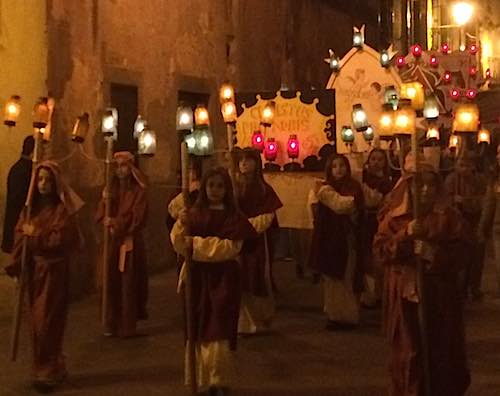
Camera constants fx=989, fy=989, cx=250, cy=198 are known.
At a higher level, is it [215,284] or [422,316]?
[215,284]

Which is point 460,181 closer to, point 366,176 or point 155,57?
point 366,176

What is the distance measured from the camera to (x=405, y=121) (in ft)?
22.5

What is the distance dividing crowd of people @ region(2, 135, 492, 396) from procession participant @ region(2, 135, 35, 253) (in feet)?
0.08

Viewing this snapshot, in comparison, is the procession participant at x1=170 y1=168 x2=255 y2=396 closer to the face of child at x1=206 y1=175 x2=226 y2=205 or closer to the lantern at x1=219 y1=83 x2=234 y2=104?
the face of child at x1=206 y1=175 x2=226 y2=205

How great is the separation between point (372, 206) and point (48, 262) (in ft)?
14.2

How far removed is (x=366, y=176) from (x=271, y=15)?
858cm

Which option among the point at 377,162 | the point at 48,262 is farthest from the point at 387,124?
the point at 377,162

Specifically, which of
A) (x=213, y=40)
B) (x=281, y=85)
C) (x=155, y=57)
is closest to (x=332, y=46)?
(x=281, y=85)

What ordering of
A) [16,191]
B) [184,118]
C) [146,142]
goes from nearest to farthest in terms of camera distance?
[184,118] → [146,142] → [16,191]

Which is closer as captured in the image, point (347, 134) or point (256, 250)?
point (256, 250)

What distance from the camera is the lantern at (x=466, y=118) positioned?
709cm

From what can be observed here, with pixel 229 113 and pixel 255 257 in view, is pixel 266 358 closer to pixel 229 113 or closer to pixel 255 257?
pixel 255 257

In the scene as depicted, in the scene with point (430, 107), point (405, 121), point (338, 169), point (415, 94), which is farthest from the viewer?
point (338, 169)

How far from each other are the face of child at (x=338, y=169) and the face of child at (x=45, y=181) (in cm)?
343
